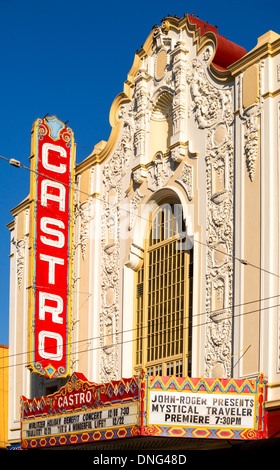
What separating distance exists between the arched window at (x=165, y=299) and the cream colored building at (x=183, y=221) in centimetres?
4

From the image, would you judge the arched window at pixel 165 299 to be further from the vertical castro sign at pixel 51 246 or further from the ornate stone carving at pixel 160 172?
the vertical castro sign at pixel 51 246

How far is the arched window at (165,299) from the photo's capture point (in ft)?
70.5

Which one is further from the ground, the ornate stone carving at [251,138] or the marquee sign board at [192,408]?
the ornate stone carving at [251,138]

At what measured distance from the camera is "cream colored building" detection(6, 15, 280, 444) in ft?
63.8

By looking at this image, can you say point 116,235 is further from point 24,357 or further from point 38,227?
point 24,357

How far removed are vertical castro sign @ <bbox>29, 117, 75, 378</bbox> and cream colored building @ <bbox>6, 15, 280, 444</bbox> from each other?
0.65 meters

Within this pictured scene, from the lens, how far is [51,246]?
2491 cm

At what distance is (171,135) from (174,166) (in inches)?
48.6

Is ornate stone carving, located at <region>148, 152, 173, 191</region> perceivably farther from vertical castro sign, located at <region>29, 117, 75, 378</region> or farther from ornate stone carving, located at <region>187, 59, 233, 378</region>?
vertical castro sign, located at <region>29, 117, 75, 378</region>

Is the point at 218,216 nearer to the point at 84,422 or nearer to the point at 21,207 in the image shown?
the point at 84,422

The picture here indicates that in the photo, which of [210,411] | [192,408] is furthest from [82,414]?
[210,411]

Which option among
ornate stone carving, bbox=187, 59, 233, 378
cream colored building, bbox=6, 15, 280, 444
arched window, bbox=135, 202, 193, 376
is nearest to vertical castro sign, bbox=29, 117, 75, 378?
cream colored building, bbox=6, 15, 280, 444

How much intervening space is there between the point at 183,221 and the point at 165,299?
2.01 m

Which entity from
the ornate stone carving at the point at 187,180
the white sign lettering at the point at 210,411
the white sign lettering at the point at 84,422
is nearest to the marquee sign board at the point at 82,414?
the white sign lettering at the point at 84,422
